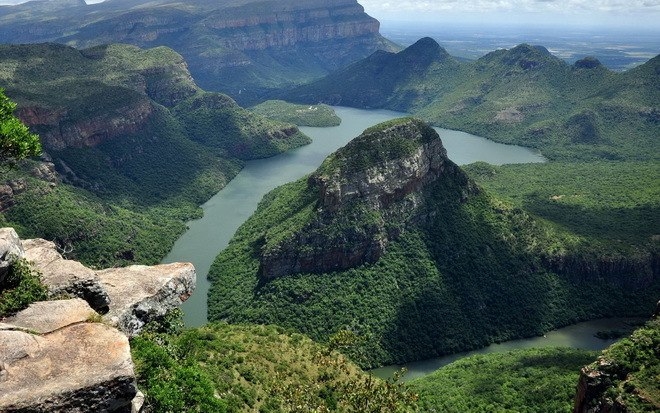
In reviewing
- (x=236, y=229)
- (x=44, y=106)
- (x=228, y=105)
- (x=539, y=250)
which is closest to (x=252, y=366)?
(x=539, y=250)

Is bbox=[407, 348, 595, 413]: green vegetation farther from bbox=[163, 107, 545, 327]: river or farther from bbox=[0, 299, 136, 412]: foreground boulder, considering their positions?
bbox=[0, 299, 136, 412]: foreground boulder

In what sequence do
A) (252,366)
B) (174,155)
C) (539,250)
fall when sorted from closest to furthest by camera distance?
(252,366)
(539,250)
(174,155)

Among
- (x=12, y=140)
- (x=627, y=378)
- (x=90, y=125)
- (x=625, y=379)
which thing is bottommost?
(x=625, y=379)

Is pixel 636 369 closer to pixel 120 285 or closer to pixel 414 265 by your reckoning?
pixel 120 285

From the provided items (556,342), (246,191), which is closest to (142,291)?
(556,342)

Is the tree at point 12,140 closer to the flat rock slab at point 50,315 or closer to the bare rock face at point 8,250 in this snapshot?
the bare rock face at point 8,250

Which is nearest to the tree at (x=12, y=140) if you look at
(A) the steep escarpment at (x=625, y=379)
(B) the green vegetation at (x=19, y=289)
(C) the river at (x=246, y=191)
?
(B) the green vegetation at (x=19, y=289)

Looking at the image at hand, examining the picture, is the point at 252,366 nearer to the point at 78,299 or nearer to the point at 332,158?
the point at 78,299
